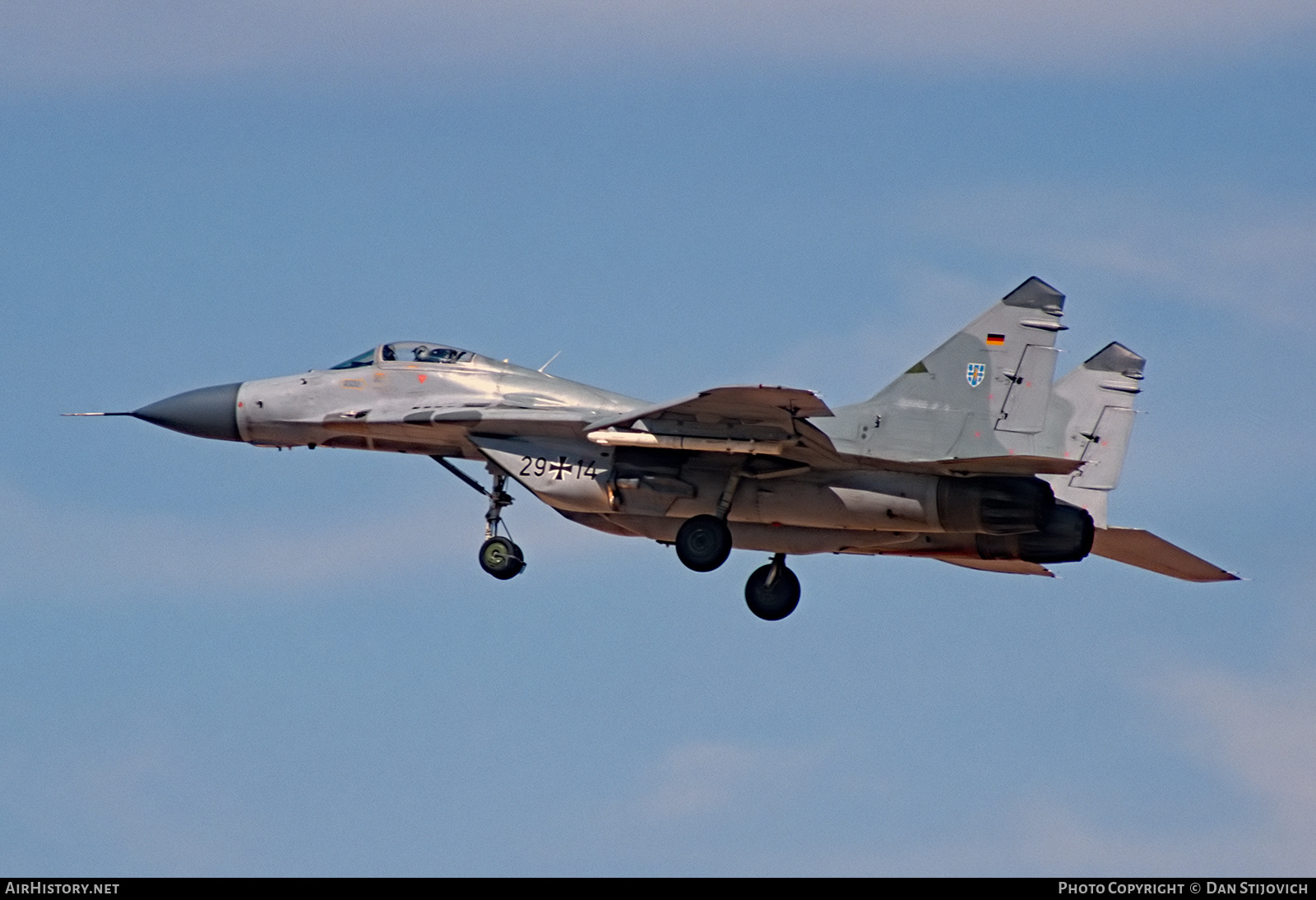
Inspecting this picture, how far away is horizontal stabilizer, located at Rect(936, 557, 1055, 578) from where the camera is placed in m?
26.5

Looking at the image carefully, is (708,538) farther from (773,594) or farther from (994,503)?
(994,503)

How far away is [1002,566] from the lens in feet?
88.6

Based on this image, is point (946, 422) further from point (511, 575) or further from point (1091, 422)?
point (511, 575)

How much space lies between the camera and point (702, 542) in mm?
24250

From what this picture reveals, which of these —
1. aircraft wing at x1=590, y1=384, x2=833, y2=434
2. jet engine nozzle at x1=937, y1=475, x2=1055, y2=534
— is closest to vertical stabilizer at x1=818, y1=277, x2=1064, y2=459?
jet engine nozzle at x1=937, y1=475, x2=1055, y2=534

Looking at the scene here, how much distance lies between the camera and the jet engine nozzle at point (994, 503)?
2386 cm

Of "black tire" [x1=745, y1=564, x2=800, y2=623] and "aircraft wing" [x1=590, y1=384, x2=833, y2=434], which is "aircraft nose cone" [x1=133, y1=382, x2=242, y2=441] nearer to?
"aircraft wing" [x1=590, y1=384, x2=833, y2=434]

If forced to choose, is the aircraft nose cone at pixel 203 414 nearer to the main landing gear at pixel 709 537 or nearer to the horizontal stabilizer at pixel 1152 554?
Result: the main landing gear at pixel 709 537

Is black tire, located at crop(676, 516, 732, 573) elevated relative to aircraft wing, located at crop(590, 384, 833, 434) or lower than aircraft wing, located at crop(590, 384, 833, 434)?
lower

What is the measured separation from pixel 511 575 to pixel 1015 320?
7166mm

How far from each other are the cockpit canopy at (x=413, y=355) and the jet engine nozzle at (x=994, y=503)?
6.59 meters

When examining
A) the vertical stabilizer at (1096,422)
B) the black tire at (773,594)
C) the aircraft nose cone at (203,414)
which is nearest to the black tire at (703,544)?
the black tire at (773,594)

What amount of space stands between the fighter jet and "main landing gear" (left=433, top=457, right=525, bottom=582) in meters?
0.03

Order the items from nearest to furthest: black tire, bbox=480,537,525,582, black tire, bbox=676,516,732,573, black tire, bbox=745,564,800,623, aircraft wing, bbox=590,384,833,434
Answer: aircraft wing, bbox=590,384,833,434
black tire, bbox=676,516,732,573
black tire, bbox=480,537,525,582
black tire, bbox=745,564,800,623
